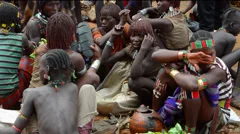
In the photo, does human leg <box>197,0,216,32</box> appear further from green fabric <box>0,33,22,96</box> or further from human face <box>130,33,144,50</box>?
green fabric <box>0,33,22,96</box>

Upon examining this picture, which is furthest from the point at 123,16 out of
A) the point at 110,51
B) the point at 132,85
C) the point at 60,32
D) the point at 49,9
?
the point at 60,32

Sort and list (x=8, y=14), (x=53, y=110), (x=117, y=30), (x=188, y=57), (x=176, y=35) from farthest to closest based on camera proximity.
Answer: (x=176, y=35) < (x=117, y=30) < (x=8, y=14) < (x=188, y=57) < (x=53, y=110)

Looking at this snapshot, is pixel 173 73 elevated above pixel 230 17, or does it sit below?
below

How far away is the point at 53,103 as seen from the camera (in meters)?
3.53

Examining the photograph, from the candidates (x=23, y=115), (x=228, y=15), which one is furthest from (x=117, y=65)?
(x=23, y=115)

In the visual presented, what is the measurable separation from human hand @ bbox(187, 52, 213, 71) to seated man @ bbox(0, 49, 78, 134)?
109 centimetres

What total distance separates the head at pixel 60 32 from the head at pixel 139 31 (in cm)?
83

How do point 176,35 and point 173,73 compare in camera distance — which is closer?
point 173,73

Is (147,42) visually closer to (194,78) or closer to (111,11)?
(194,78)

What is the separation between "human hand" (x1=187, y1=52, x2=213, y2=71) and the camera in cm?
376

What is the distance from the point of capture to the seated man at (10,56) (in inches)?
178

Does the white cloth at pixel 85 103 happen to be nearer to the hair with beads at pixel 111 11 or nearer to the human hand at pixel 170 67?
the human hand at pixel 170 67

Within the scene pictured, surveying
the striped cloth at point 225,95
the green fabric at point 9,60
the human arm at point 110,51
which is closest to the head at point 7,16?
the green fabric at point 9,60

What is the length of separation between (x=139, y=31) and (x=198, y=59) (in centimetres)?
108
